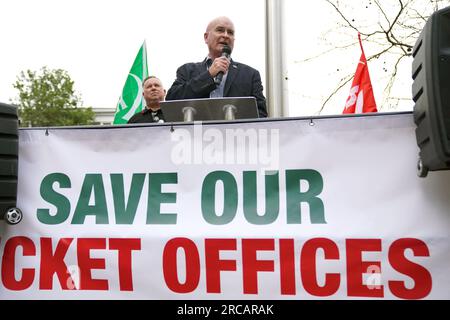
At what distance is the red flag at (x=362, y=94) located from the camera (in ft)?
21.2

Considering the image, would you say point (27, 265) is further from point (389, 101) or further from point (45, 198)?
point (389, 101)

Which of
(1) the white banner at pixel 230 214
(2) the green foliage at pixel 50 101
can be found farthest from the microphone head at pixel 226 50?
(2) the green foliage at pixel 50 101

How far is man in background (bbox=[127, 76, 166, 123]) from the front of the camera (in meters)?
5.57

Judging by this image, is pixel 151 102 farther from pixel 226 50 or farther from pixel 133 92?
pixel 133 92

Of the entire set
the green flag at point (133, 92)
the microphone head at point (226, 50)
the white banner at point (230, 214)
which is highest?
the green flag at point (133, 92)

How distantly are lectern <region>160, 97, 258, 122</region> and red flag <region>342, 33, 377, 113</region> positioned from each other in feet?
10.8

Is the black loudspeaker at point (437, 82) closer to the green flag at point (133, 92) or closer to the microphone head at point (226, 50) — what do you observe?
the microphone head at point (226, 50)

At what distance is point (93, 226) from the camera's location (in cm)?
333

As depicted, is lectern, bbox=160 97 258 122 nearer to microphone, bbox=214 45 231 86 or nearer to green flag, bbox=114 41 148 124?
microphone, bbox=214 45 231 86

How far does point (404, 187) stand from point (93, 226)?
162 cm

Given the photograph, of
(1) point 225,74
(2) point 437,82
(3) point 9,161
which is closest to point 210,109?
(1) point 225,74

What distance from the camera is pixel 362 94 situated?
654cm

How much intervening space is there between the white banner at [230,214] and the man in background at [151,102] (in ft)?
7.04

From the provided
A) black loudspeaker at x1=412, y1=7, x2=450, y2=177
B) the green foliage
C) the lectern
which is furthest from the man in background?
the green foliage
